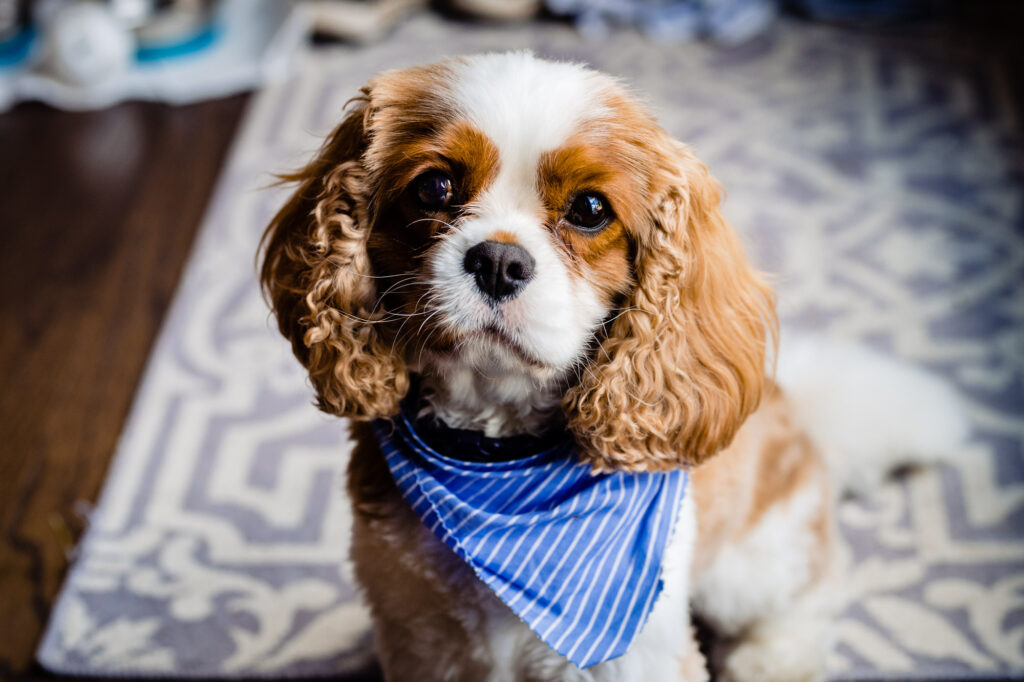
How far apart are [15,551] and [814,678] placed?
155cm

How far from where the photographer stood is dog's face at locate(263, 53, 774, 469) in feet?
3.36

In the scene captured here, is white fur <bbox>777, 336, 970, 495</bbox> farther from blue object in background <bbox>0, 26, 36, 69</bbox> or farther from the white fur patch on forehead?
blue object in background <bbox>0, 26, 36, 69</bbox>

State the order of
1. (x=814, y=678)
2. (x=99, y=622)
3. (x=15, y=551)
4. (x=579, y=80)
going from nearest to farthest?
(x=579, y=80) → (x=814, y=678) → (x=99, y=622) → (x=15, y=551)

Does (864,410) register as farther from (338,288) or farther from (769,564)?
(338,288)

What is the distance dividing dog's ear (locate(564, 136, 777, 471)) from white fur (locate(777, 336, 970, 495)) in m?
0.60

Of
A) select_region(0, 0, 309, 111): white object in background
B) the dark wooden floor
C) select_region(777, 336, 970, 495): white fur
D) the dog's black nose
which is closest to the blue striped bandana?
the dog's black nose

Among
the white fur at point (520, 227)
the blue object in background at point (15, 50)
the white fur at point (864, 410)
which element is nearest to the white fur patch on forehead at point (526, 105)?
the white fur at point (520, 227)

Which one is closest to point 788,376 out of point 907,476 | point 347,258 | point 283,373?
point 907,476

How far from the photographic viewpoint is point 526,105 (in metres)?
1.01

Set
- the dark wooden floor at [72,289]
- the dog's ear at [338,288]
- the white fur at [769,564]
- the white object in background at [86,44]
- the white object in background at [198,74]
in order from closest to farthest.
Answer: the dog's ear at [338,288] → the white fur at [769,564] → the dark wooden floor at [72,289] → the white object in background at [86,44] → the white object in background at [198,74]

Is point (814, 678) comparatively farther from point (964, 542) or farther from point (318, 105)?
point (318, 105)

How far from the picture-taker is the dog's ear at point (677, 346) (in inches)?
43.2

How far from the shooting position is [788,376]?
175 centimetres

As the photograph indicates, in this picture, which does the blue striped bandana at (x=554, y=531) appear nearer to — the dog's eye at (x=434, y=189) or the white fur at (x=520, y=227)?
the white fur at (x=520, y=227)
